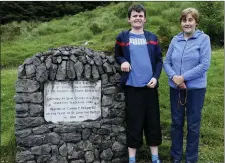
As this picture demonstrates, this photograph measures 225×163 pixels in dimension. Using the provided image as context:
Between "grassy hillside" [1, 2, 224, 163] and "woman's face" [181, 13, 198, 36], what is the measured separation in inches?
93.3

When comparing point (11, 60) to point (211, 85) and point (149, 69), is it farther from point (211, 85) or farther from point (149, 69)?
point (149, 69)

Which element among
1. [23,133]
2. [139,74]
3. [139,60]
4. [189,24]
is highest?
[189,24]

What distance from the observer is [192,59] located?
5504 mm

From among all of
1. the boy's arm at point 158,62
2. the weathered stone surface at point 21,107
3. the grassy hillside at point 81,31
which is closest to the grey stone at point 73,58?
the weathered stone surface at point 21,107

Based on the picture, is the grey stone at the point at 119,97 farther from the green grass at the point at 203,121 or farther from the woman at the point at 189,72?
the green grass at the point at 203,121

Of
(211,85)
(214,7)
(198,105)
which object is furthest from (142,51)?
(214,7)

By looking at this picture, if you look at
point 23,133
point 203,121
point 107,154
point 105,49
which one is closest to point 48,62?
point 23,133

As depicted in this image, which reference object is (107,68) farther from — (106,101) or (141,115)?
(141,115)

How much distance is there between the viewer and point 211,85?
10039mm

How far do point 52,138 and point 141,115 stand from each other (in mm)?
1542

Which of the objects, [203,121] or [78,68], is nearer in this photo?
[78,68]

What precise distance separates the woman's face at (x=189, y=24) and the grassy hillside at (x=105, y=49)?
237 cm

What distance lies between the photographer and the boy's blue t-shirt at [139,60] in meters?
5.79

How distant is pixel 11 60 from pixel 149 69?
1030cm
